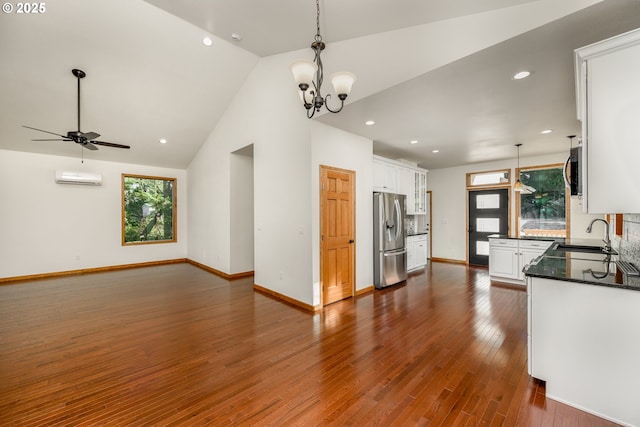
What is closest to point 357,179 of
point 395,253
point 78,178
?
point 395,253

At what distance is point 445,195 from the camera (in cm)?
772

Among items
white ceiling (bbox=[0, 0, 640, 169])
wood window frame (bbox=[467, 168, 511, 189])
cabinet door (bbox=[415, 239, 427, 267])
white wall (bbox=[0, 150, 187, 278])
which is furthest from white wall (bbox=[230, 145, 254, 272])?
wood window frame (bbox=[467, 168, 511, 189])

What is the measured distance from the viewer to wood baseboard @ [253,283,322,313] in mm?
3919

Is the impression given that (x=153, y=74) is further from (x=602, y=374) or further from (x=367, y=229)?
(x=602, y=374)

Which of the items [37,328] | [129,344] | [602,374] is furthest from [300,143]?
[37,328]

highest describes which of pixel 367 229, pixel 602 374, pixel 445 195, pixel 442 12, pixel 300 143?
pixel 442 12

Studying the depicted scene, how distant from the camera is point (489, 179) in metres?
6.99

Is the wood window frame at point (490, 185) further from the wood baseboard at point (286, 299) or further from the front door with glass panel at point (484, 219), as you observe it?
the wood baseboard at point (286, 299)

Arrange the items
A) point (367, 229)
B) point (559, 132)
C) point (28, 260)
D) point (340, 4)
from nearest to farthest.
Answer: point (340, 4) → point (559, 132) → point (367, 229) → point (28, 260)

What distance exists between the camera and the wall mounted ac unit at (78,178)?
601cm

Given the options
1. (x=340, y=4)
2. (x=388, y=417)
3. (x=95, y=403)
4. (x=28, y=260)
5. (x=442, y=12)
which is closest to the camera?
(x=388, y=417)

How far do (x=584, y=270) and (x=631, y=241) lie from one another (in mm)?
1023

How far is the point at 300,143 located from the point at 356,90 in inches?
47.0

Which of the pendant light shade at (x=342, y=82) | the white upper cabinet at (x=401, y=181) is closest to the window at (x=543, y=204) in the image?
the white upper cabinet at (x=401, y=181)
